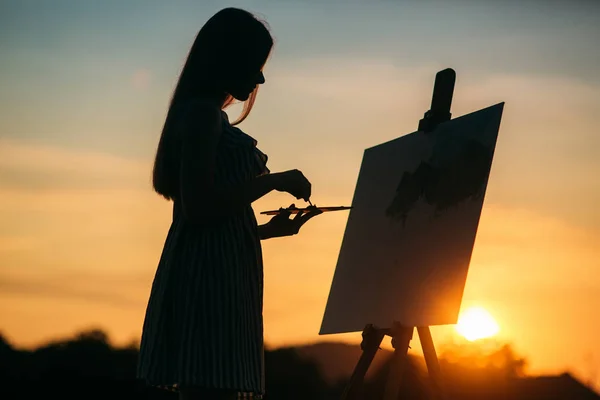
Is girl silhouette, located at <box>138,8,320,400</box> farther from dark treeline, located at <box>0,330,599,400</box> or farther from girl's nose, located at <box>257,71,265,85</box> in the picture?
dark treeline, located at <box>0,330,599,400</box>

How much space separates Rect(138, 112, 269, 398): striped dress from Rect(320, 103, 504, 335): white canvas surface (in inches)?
43.8

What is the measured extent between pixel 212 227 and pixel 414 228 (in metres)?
1.61

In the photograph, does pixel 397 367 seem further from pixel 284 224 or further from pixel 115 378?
pixel 115 378

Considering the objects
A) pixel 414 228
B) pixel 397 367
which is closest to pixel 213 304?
pixel 397 367

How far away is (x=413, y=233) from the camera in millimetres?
3812

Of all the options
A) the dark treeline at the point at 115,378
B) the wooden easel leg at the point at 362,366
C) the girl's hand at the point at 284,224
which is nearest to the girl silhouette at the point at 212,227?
the girl's hand at the point at 284,224

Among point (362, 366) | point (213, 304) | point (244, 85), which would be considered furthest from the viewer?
point (362, 366)

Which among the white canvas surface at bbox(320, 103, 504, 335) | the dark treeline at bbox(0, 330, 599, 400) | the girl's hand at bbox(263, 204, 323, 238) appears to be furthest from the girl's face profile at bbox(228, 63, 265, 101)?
the dark treeline at bbox(0, 330, 599, 400)

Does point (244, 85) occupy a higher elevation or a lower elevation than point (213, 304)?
higher

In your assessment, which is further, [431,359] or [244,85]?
[431,359]

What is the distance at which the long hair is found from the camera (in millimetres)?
2393

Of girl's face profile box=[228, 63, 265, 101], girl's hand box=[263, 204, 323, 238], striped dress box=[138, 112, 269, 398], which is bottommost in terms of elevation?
striped dress box=[138, 112, 269, 398]

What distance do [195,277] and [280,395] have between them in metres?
9.59

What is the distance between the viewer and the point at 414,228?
382 cm
